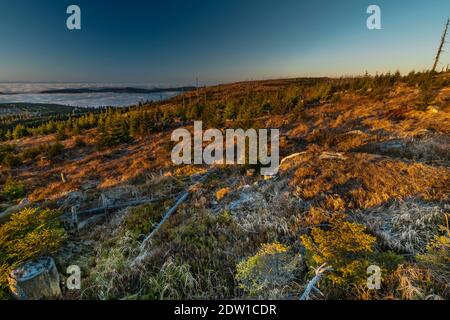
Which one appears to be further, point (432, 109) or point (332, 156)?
point (432, 109)

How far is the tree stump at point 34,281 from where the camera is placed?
3.82 m

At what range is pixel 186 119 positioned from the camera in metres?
37.2

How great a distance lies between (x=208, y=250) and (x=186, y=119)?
3452 cm

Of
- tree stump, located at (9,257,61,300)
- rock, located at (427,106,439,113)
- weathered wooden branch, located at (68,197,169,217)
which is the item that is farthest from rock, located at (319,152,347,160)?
rock, located at (427,106,439,113)

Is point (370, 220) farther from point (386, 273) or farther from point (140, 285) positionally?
point (140, 285)

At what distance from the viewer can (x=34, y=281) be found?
388cm

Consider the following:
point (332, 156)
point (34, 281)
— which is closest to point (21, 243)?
point (34, 281)

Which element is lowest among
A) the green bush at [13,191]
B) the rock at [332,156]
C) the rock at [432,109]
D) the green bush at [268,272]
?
the green bush at [13,191]

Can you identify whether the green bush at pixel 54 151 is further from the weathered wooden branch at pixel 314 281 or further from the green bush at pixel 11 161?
the weathered wooden branch at pixel 314 281

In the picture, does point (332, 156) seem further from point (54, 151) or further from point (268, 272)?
point (54, 151)

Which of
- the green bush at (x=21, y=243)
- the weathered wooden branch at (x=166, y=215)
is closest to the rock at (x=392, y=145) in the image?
the weathered wooden branch at (x=166, y=215)

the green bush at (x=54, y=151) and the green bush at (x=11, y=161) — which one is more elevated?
the green bush at (x=54, y=151)

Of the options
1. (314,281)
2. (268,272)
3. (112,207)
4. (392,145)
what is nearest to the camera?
(314,281)
